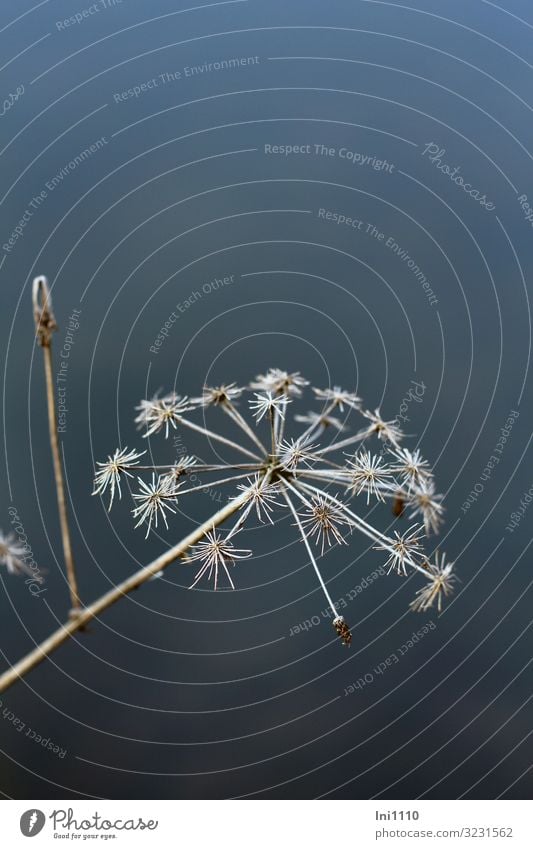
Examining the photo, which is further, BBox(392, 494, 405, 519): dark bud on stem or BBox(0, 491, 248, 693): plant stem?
BBox(392, 494, 405, 519): dark bud on stem

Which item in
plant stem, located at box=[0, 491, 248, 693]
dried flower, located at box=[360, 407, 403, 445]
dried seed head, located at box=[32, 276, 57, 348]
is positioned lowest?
plant stem, located at box=[0, 491, 248, 693]

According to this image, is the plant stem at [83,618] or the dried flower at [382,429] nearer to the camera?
the plant stem at [83,618]
